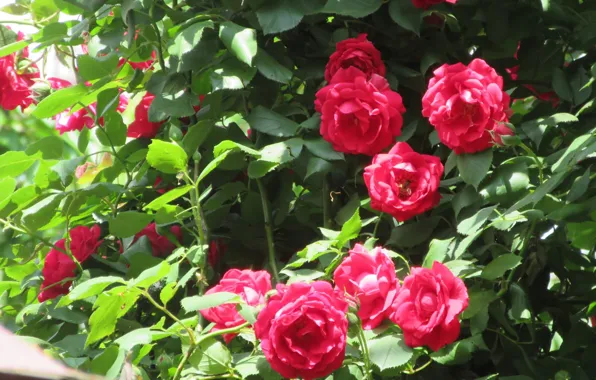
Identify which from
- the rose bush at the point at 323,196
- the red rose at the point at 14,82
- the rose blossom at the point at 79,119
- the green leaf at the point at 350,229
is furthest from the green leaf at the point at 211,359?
the red rose at the point at 14,82

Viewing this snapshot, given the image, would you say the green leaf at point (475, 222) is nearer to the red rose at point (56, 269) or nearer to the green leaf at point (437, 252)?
the green leaf at point (437, 252)

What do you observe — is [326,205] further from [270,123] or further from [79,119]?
[79,119]

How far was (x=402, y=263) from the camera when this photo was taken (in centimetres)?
115

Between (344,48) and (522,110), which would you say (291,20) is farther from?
(522,110)

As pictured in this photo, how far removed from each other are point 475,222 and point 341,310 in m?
0.25

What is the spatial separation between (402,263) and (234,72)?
381 mm

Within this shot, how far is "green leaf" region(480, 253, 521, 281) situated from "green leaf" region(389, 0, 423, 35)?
1.23 ft

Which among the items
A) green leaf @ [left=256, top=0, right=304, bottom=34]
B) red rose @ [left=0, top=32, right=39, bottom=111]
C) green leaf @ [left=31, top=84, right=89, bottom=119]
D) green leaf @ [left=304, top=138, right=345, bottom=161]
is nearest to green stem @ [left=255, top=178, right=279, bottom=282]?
green leaf @ [left=304, top=138, right=345, bottom=161]

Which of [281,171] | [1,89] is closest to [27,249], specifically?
[1,89]

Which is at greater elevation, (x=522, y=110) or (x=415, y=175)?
(x=415, y=175)

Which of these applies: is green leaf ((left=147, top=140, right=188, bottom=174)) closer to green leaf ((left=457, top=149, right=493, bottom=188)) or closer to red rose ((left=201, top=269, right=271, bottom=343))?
red rose ((left=201, top=269, right=271, bottom=343))

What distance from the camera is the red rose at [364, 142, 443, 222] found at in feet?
3.42

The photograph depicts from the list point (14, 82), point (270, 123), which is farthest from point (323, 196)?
point (14, 82)

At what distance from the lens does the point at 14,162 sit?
130cm
